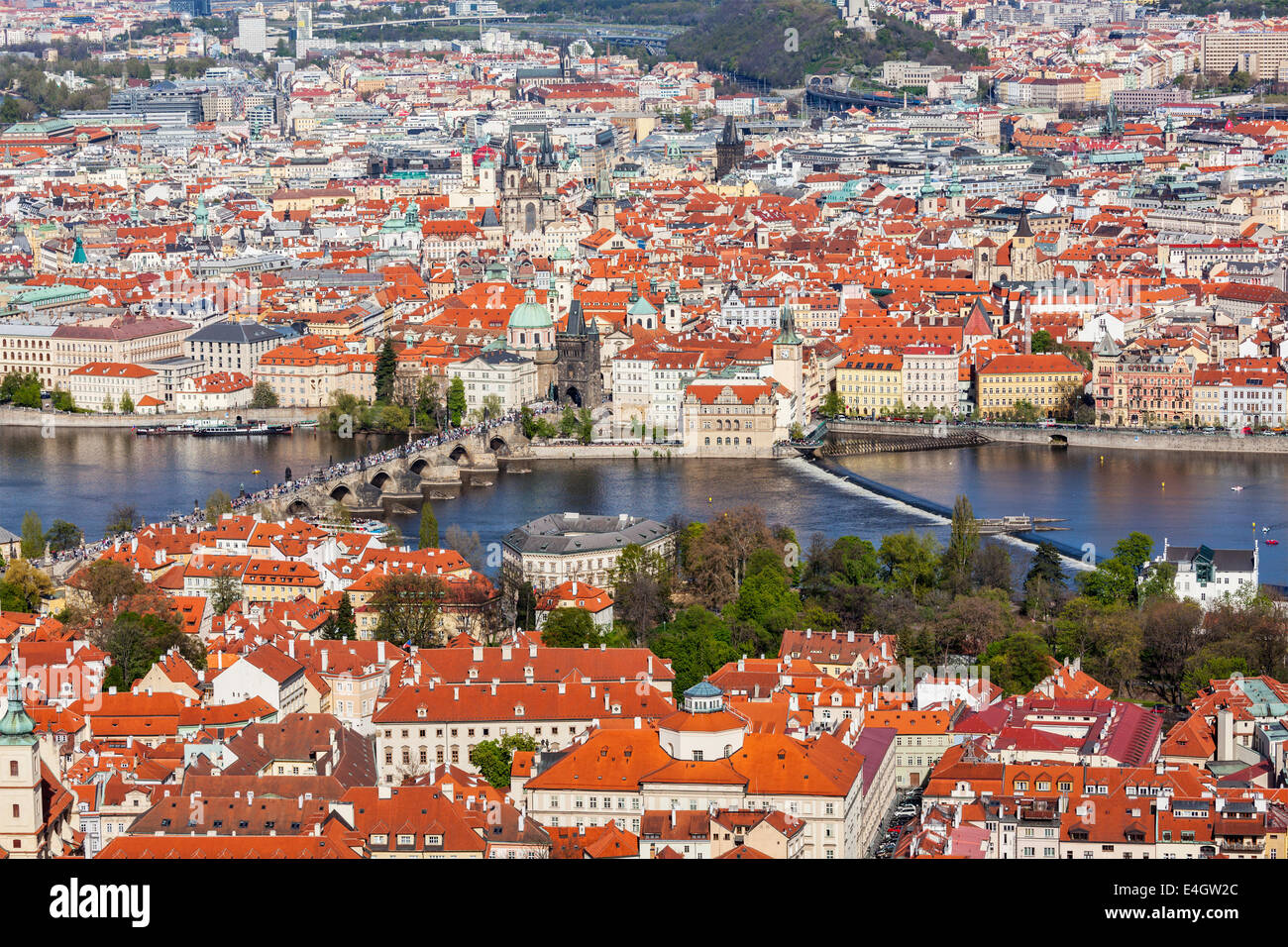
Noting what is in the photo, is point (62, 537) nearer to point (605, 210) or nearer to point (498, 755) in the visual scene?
point (498, 755)

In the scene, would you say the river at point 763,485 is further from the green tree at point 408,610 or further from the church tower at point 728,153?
the church tower at point 728,153

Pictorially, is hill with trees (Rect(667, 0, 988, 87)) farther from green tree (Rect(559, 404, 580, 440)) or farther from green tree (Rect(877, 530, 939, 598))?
green tree (Rect(877, 530, 939, 598))

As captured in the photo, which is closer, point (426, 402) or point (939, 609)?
point (939, 609)

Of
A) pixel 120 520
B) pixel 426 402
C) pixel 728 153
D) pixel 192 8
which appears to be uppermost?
pixel 192 8

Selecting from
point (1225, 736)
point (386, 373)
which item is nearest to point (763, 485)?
point (386, 373)
